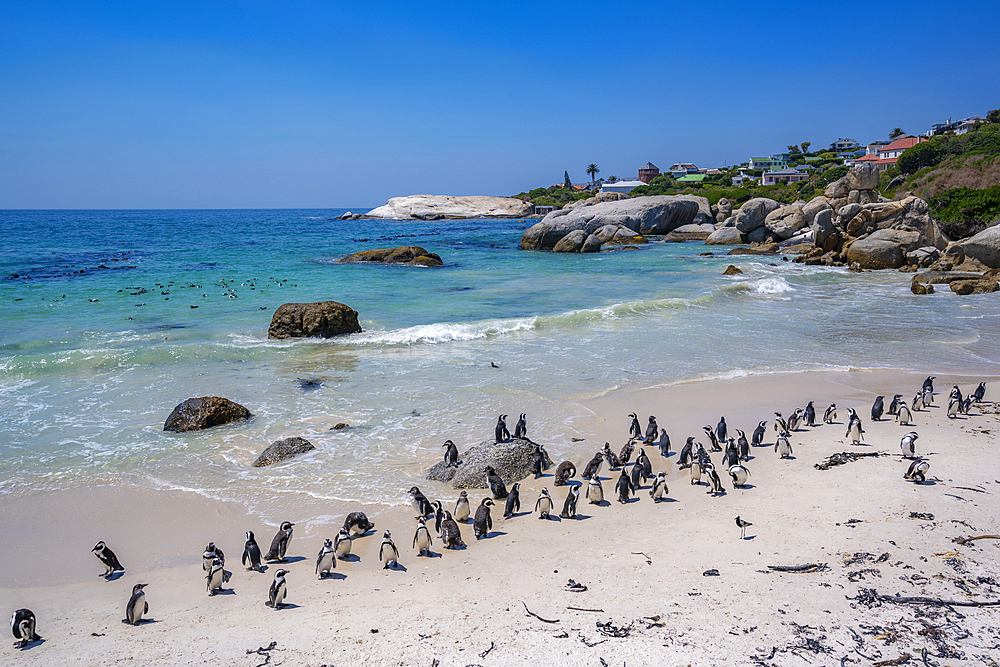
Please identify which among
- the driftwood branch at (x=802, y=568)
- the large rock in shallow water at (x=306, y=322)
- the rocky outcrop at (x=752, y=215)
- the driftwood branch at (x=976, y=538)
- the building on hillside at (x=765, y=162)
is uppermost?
the building on hillside at (x=765, y=162)

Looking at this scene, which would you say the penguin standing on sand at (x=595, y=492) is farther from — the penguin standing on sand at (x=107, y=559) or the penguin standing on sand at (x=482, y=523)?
the penguin standing on sand at (x=107, y=559)

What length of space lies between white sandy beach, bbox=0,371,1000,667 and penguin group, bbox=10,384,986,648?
14cm

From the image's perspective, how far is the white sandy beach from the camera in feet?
15.7

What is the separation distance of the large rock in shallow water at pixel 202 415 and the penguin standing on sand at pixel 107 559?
4.49 m

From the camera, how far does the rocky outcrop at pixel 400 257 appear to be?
127 ft

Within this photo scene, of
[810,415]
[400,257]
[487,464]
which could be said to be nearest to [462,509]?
[487,464]

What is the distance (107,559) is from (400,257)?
33491 mm

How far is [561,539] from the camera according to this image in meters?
6.96

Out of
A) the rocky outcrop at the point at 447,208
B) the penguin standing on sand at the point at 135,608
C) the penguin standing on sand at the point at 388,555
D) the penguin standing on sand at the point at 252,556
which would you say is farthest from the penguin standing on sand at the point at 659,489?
the rocky outcrop at the point at 447,208

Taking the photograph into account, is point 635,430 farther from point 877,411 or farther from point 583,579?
point 583,579

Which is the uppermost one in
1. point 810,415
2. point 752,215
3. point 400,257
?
point 752,215

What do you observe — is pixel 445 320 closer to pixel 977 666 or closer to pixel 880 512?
pixel 880 512

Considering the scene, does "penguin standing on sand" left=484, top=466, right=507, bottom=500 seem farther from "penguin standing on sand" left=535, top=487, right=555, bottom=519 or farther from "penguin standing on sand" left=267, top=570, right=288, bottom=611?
"penguin standing on sand" left=267, top=570, right=288, bottom=611

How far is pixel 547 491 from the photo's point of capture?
7.95m
